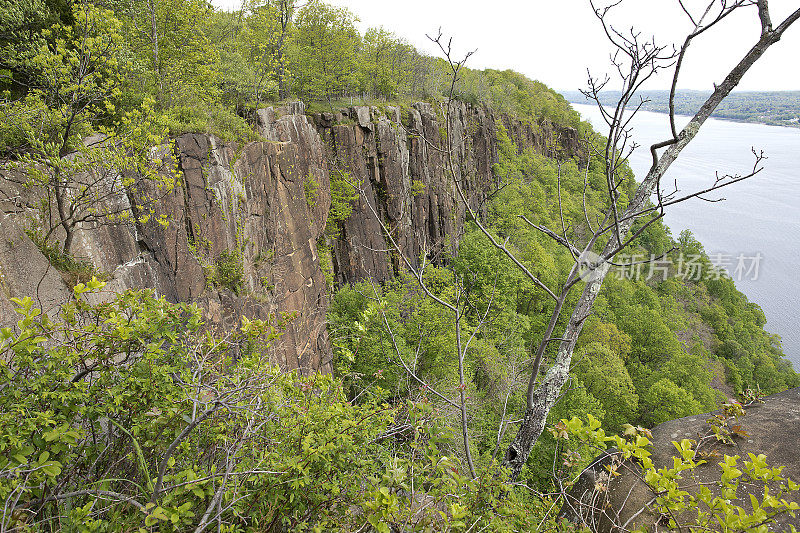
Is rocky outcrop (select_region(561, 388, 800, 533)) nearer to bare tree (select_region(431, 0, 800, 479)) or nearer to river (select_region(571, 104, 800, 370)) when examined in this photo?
bare tree (select_region(431, 0, 800, 479))

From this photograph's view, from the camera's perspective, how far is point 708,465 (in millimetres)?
4242

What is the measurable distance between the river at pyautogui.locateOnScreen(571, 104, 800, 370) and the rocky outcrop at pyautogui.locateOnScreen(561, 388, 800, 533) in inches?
1476

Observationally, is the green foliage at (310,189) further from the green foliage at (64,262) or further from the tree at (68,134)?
the green foliage at (64,262)

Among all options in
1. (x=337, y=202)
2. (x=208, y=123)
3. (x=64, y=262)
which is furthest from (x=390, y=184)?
(x=64, y=262)

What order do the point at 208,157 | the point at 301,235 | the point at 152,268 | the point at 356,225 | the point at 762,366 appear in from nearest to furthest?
the point at 152,268
the point at 208,157
the point at 301,235
the point at 356,225
the point at 762,366


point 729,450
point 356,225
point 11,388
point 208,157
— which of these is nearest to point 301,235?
point 208,157

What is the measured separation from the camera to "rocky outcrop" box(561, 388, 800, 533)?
3855mm

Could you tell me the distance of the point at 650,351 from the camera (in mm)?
28344

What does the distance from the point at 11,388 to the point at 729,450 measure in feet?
21.2

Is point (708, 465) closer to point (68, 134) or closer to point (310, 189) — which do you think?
point (68, 134)

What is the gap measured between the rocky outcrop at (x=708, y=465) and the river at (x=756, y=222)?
37.5 meters

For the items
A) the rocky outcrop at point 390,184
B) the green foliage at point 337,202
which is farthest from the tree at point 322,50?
the green foliage at point 337,202

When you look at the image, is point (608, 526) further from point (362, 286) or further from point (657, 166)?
point (362, 286)

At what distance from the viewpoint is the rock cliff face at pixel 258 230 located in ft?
18.4
